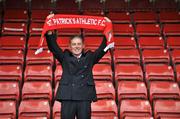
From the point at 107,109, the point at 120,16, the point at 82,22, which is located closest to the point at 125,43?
the point at 120,16

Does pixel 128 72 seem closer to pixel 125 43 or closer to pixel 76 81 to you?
pixel 125 43

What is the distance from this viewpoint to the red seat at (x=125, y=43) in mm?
6188

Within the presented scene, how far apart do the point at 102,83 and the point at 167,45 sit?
1605mm

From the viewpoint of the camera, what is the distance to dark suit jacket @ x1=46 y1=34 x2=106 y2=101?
10.7 ft

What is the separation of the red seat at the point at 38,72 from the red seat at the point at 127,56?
3.18 feet

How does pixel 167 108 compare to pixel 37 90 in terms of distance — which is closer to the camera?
pixel 167 108

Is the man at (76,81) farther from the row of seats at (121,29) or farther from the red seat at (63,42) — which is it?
the row of seats at (121,29)

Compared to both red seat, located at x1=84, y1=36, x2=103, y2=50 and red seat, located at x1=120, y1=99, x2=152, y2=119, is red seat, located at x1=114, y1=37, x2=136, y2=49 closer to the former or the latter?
red seat, located at x1=84, y1=36, x2=103, y2=50

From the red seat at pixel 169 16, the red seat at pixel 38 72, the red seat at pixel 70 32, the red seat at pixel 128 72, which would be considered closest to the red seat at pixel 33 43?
the red seat at pixel 70 32

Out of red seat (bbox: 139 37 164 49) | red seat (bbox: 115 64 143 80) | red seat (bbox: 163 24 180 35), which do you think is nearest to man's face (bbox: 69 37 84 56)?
red seat (bbox: 115 64 143 80)

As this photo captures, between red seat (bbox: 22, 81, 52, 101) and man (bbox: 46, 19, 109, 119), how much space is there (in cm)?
167

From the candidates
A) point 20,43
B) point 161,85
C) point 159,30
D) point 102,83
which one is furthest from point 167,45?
point 20,43

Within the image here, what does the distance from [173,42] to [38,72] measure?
7.07 feet

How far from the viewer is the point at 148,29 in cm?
667
